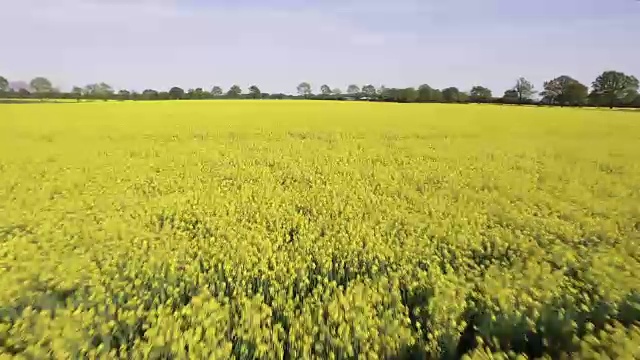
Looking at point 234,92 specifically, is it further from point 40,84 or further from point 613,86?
point 613,86

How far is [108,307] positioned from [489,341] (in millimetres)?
2648

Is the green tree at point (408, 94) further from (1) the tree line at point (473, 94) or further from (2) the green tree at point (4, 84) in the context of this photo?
(2) the green tree at point (4, 84)

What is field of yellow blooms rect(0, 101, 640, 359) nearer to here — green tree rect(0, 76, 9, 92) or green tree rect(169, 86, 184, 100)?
green tree rect(169, 86, 184, 100)

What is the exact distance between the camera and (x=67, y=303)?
10.2 ft

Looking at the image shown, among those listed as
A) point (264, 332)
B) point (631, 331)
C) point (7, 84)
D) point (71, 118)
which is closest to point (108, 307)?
point (264, 332)

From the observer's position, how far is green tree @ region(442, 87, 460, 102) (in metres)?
55.5

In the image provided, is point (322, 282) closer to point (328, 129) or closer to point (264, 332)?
point (264, 332)

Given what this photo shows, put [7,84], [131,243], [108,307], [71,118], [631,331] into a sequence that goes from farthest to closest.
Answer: [7,84] < [71,118] < [131,243] < [108,307] < [631,331]

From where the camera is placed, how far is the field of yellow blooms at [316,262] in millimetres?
2713

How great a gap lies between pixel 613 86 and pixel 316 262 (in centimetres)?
6809

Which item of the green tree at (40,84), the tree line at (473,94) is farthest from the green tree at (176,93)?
the green tree at (40,84)

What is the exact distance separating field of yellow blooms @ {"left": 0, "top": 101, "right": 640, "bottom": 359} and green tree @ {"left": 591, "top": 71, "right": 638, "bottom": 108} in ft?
178

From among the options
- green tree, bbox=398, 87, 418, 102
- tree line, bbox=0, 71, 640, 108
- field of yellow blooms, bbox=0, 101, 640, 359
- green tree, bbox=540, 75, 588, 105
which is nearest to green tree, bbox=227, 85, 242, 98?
tree line, bbox=0, 71, 640, 108

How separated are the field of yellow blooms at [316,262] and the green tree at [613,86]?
54327 millimetres
